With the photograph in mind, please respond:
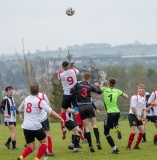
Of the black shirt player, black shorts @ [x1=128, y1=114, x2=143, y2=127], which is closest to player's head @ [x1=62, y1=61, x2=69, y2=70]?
the black shirt player

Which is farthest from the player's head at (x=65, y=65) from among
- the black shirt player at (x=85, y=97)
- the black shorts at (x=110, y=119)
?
the black shorts at (x=110, y=119)

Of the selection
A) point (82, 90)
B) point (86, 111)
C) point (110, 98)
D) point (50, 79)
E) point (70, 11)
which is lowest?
point (50, 79)

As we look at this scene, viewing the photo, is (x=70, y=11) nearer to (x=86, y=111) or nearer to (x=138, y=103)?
(x=138, y=103)

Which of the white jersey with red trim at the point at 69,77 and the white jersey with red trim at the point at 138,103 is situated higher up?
the white jersey with red trim at the point at 69,77

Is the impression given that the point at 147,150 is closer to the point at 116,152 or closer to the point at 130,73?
the point at 116,152

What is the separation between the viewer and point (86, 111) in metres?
15.2

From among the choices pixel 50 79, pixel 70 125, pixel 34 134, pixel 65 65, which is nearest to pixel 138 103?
pixel 70 125

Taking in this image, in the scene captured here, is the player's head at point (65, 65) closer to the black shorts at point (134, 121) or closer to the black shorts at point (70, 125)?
the black shorts at point (70, 125)

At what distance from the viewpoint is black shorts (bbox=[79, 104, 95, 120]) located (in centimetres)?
1523

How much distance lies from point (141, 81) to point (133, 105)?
65188 mm

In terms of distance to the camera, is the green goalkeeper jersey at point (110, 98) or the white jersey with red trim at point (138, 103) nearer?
the green goalkeeper jersey at point (110, 98)

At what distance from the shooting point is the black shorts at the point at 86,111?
50.0 feet

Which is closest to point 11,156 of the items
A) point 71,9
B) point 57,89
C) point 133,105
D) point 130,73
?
point 133,105

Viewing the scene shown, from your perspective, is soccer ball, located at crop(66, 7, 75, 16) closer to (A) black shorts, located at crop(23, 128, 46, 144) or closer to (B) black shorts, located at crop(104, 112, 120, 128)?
(B) black shorts, located at crop(104, 112, 120, 128)
